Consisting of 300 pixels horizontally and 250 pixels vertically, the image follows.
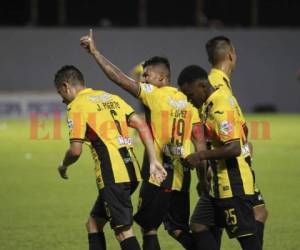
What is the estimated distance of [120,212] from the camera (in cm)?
735

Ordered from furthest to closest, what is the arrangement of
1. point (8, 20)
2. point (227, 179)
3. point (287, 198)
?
point (8, 20)
point (287, 198)
point (227, 179)

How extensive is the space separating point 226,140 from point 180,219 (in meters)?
1.27

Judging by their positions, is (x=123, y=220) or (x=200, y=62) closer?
(x=123, y=220)

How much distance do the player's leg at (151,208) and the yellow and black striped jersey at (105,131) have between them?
19 centimetres

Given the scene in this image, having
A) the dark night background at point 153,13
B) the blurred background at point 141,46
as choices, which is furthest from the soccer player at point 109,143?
the dark night background at point 153,13

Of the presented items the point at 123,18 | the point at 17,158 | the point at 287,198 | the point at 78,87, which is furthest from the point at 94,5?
the point at 78,87

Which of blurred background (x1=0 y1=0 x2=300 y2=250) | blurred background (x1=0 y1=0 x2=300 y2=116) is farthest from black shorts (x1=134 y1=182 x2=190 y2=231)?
blurred background (x1=0 y1=0 x2=300 y2=116)

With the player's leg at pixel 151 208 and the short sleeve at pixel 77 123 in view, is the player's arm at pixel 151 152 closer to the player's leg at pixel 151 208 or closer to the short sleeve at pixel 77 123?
the player's leg at pixel 151 208

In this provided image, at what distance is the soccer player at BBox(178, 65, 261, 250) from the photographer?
7.05 m

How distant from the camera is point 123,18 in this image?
110 feet

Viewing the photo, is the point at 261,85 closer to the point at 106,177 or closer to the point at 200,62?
the point at 200,62

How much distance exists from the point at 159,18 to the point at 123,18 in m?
1.50

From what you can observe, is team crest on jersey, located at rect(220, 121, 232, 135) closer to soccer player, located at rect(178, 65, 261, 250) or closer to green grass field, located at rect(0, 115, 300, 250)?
soccer player, located at rect(178, 65, 261, 250)

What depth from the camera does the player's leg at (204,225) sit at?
7.50 m
